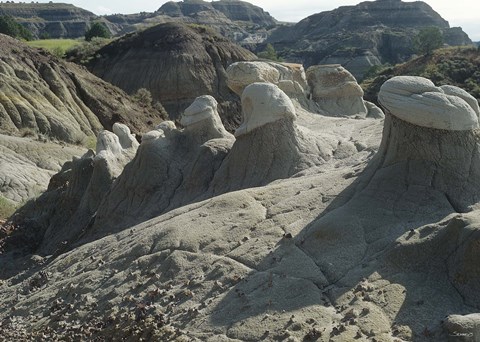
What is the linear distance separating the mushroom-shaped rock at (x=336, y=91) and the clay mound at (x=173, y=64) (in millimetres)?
26940

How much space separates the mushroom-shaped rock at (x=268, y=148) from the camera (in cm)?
1114

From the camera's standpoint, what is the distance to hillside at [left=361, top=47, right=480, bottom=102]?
42522 mm

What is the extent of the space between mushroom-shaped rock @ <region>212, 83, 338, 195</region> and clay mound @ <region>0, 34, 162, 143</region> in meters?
21.3

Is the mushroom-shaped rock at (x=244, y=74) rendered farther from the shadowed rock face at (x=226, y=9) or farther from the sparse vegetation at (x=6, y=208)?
the shadowed rock face at (x=226, y=9)

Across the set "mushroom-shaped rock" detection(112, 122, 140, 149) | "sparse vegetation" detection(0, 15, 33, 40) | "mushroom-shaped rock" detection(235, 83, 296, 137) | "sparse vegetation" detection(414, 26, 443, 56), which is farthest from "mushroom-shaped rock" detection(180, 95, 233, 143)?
"sparse vegetation" detection(414, 26, 443, 56)

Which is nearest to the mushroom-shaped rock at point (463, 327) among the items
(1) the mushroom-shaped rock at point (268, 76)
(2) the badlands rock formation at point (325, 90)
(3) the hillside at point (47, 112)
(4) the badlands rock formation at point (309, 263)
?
(4) the badlands rock formation at point (309, 263)

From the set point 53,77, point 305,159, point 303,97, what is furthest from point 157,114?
point 305,159

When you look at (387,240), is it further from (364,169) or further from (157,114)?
(157,114)

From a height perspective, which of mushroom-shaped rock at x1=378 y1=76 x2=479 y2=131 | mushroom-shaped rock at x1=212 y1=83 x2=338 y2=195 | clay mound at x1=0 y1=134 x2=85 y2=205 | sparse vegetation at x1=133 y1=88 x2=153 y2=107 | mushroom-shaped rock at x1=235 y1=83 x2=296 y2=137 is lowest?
clay mound at x1=0 y1=134 x2=85 y2=205

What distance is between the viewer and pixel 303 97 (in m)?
17.5

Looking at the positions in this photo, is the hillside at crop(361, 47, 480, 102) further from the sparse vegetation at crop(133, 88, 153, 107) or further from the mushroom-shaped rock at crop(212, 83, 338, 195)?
the mushroom-shaped rock at crop(212, 83, 338, 195)

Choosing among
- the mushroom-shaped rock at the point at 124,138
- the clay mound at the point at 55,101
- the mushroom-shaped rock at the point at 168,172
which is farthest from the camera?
the clay mound at the point at 55,101

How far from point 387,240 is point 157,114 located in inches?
1309

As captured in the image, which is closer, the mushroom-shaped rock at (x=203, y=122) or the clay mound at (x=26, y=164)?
the mushroom-shaped rock at (x=203, y=122)
